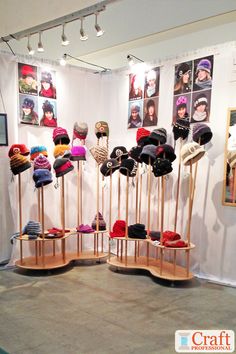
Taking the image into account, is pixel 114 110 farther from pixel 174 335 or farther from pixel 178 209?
pixel 174 335

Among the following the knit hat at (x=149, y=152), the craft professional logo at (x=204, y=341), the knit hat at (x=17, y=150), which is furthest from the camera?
the knit hat at (x=17, y=150)

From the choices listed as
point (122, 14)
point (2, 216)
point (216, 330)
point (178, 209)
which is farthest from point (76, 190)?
point (216, 330)

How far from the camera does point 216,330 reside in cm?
271

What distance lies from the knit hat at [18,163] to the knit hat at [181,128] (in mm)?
1870

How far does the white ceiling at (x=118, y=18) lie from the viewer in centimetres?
337

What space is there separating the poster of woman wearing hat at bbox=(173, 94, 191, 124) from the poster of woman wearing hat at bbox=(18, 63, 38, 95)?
189 cm

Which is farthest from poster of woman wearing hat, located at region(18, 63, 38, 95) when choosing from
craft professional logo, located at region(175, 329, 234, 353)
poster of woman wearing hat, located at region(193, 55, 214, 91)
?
craft professional logo, located at region(175, 329, 234, 353)

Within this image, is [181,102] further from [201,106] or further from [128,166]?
[128,166]

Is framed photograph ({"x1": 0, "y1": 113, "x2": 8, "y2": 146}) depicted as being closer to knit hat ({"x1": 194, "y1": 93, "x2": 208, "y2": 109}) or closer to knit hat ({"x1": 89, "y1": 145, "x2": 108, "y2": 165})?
knit hat ({"x1": 89, "y1": 145, "x2": 108, "y2": 165})

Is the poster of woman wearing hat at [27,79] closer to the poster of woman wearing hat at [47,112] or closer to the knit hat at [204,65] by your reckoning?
the poster of woman wearing hat at [47,112]

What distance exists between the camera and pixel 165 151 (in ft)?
12.0

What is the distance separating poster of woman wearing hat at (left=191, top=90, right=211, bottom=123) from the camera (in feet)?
12.9

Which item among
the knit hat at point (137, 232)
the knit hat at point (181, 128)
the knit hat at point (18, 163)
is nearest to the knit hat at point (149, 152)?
the knit hat at point (181, 128)

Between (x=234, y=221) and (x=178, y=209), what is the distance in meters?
0.75
